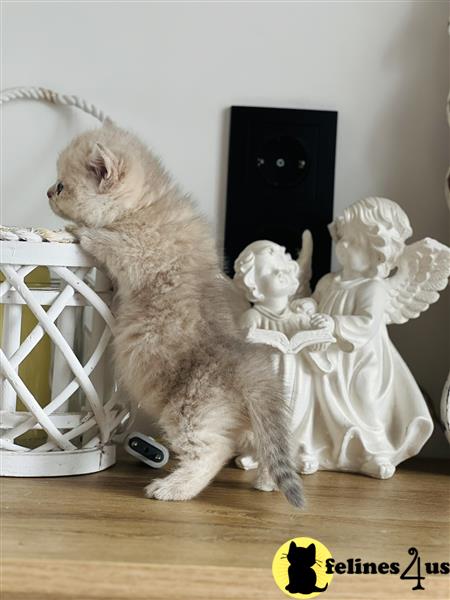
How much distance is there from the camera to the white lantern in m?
0.94

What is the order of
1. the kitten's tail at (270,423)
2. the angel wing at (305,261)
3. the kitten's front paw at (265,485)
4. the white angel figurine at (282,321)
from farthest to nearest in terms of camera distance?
the angel wing at (305,261), the white angel figurine at (282,321), the kitten's front paw at (265,485), the kitten's tail at (270,423)

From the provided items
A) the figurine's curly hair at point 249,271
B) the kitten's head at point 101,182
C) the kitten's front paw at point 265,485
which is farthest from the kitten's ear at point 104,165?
the kitten's front paw at point 265,485

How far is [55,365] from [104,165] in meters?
0.29

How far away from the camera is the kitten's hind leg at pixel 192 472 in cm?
91

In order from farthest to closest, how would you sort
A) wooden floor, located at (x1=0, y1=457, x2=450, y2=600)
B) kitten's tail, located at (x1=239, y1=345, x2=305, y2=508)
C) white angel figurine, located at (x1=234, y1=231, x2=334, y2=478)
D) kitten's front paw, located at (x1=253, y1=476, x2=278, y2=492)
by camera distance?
white angel figurine, located at (x1=234, y1=231, x2=334, y2=478)
kitten's front paw, located at (x1=253, y1=476, x2=278, y2=492)
kitten's tail, located at (x1=239, y1=345, x2=305, y2=508)
wooden floor, located at (x1=0, y1=457, x2=450, y2=600)

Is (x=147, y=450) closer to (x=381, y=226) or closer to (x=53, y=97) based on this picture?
(x=381, y=226)

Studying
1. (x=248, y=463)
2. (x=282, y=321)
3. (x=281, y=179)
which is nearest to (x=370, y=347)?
(x=282, y=321)

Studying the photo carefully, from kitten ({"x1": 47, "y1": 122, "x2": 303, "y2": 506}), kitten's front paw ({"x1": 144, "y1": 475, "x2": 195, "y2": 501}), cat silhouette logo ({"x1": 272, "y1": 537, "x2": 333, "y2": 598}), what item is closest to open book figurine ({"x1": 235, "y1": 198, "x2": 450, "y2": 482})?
kitten ({"x1": 47, "y1": 122, "x2": 303, "y2": 506})

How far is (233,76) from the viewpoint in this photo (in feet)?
4.42

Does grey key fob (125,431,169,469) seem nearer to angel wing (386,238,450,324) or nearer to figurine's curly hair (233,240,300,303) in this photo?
figurine's curly hair (233,240,300,303)

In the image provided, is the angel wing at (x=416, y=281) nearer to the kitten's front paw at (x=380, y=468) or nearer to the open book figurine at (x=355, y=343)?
the open book figurine at (x=355, y=343)

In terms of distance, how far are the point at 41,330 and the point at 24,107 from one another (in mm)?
572

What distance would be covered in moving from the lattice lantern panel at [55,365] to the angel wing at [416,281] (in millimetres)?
485

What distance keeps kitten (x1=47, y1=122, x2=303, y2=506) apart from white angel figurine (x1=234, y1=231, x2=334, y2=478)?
0.25 ft
